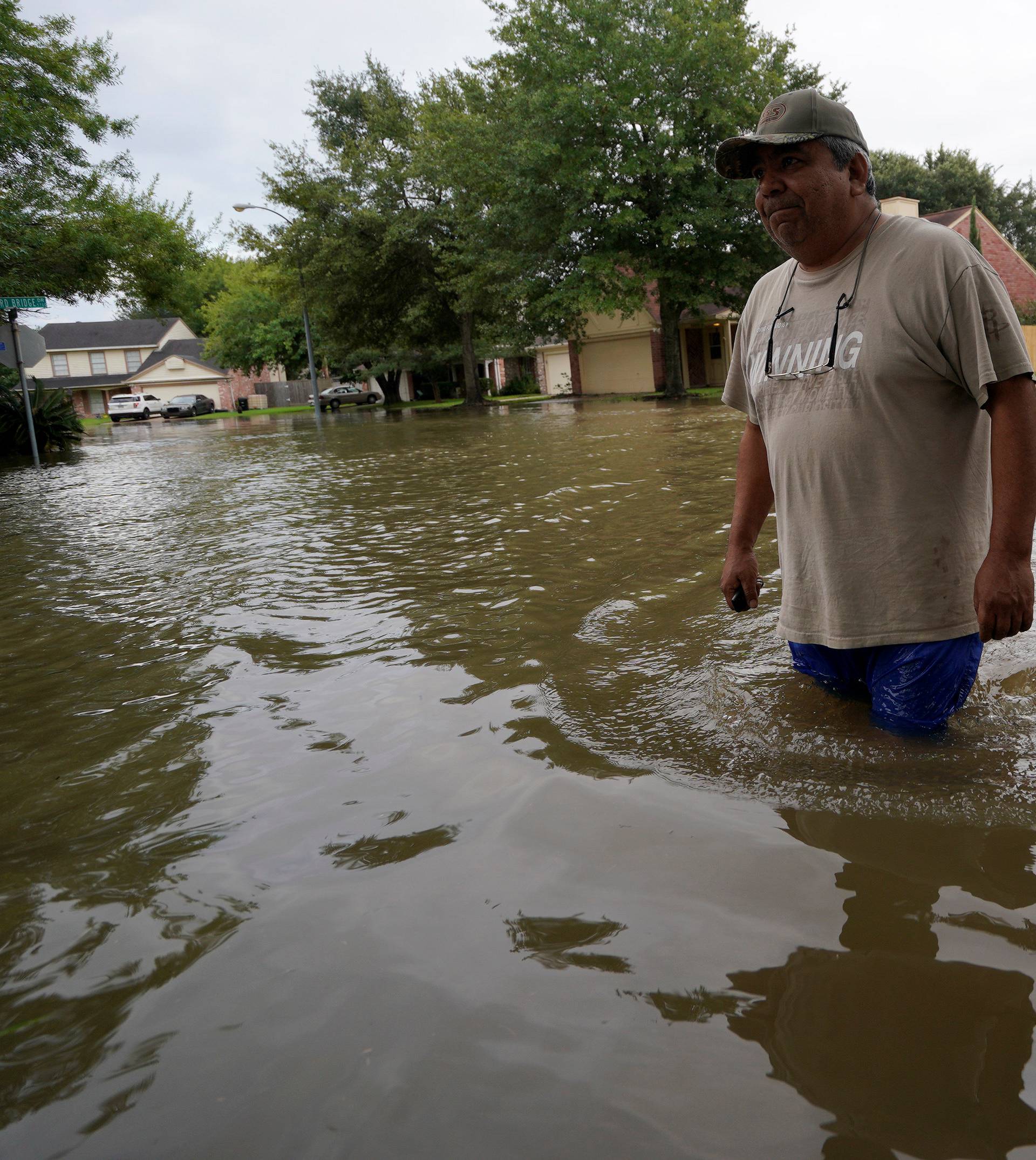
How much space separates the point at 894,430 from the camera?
286cm

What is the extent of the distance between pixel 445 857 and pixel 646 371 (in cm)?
4260

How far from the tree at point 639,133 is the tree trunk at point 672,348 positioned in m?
1.37

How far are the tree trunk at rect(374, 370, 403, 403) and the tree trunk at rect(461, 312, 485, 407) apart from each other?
15639mm

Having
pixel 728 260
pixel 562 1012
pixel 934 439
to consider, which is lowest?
pixel 562 1012

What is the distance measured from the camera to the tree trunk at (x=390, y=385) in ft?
193

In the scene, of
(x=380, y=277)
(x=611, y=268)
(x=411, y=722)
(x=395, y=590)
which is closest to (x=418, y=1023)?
(x=411, y=722)

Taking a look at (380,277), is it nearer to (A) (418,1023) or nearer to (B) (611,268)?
(B) (611,268)

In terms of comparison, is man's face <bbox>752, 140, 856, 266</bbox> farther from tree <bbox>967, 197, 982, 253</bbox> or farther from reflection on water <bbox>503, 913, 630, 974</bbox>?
tree <bbox>967, 197, 982, 253</bbox>

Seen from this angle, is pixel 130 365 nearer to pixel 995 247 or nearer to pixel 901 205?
pixel 901 205

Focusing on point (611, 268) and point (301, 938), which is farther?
point (611, 268)

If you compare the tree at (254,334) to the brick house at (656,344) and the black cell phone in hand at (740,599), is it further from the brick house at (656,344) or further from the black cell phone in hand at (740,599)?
the black cell phone in hand at (740,599)

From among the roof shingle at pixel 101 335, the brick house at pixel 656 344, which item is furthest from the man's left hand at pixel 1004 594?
the roof shingle at pixel 101 335

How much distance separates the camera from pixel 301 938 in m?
2.39

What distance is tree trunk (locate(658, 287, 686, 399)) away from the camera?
32.5 metres
